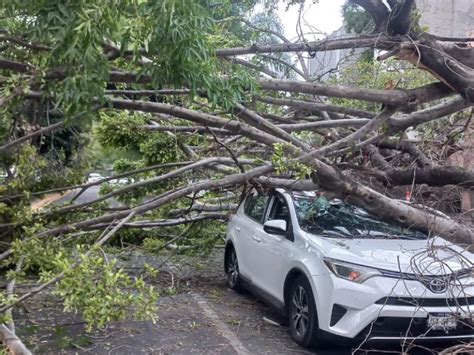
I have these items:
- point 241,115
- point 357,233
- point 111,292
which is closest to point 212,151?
point 241,115

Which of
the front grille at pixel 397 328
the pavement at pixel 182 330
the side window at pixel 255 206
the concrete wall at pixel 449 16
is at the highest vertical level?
the concrete wall at pixel 449 16

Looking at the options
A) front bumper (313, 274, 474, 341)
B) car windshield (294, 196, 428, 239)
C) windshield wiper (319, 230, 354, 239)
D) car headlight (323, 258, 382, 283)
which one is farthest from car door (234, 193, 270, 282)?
front bumper (313, 274, 474, 341)

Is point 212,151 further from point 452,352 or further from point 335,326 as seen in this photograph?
point 452,352

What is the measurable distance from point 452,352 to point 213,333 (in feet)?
11.2

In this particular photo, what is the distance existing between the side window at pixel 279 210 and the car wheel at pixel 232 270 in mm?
1236

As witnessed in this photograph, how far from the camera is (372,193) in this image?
23.5ft

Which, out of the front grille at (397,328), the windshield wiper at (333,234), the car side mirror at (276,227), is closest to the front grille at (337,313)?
the front grille at (397,328)

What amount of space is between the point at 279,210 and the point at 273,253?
73 centimetres

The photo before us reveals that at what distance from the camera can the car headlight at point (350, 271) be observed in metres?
6.12

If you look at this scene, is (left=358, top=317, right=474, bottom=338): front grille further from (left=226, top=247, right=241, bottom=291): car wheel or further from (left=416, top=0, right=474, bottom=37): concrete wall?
(left=416, top=0, right=474, bottom=37): concrete wall

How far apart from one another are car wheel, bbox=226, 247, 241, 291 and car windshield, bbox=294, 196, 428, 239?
1.81 m

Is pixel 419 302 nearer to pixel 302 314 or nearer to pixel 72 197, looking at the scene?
pixel 302 314

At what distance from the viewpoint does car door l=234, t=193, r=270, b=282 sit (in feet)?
27.8

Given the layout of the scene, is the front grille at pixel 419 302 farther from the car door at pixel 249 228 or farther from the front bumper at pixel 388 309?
the car door at pixel 249 228
